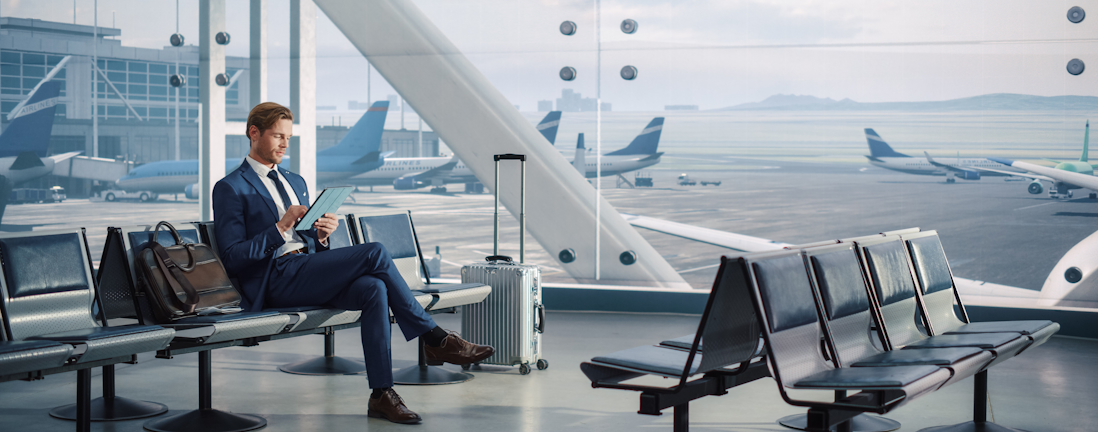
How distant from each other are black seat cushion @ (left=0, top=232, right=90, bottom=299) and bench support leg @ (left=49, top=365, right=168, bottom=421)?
683mm

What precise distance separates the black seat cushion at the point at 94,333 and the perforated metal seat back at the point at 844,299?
7.24 ft

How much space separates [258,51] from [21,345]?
5.56 m

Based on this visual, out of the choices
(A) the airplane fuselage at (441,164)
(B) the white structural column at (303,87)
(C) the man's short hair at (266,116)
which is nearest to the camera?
(C) the man's short hair at (266,116)

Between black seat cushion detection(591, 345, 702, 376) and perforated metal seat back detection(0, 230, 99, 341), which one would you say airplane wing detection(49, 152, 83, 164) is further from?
black seat cushion detection(591, 345, 702, 376)

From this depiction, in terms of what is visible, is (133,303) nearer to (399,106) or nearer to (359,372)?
(359,372)

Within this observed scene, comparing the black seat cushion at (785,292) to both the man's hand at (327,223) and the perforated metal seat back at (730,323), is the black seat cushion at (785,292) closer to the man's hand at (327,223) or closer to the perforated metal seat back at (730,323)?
the perforated metal seat back at (730,323)

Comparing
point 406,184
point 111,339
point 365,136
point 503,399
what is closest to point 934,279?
Answer: point 503,399

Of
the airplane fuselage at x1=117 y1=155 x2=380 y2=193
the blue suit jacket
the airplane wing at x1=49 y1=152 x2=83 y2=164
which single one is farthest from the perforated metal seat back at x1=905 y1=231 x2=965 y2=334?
the airplane wing at x1=49 y1=152 x2=83 y2=164

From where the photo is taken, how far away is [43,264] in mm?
3246

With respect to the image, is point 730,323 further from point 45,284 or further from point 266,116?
point 45,284

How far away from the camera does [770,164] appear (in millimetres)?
7055

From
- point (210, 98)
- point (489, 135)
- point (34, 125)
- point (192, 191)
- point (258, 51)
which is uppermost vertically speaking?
point (258, 51)

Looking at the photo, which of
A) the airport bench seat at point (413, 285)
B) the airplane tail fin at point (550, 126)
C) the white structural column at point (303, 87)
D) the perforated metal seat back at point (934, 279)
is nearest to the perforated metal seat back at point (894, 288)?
the perforated metal seat back at point (934, 279)

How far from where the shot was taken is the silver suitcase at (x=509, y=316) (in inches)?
185
